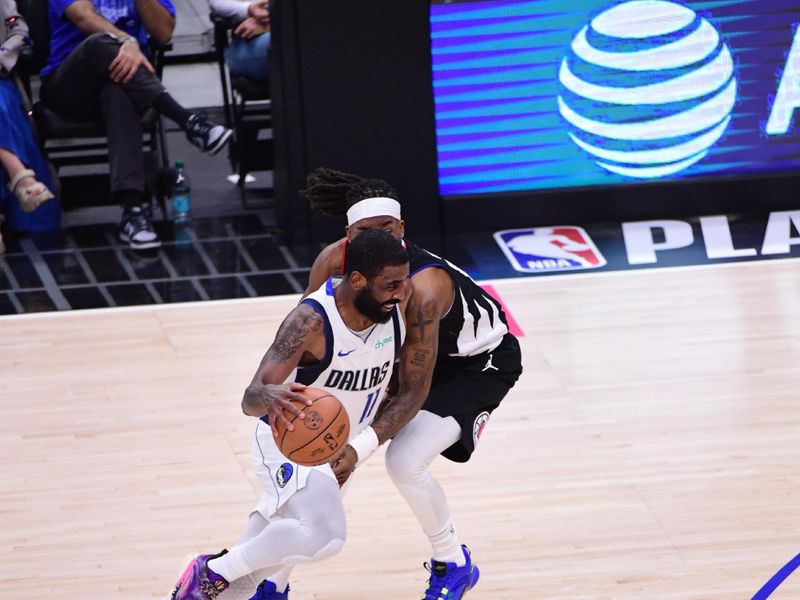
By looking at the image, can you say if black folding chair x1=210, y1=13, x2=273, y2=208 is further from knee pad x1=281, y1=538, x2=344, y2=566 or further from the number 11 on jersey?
knee pad x1=281, y1=538, x2=344, y2=566

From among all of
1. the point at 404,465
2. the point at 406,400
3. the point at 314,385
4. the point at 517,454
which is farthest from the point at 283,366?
the point at 517,454

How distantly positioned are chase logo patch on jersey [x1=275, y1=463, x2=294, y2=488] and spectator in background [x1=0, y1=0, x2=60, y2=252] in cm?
440

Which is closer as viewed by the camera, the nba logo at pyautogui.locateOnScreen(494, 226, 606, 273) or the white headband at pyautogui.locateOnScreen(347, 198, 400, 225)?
the white headband at pyautogui.locateOnScreen(347, 198, 400, 225)

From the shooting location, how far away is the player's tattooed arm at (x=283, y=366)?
355 centimetres

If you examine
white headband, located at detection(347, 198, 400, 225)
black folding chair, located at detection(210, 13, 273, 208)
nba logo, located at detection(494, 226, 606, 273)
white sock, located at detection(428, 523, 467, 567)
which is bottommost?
nba logo, located at detection(494, 226, 606, 273)

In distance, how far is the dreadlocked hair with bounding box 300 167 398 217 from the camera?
13.8 feet

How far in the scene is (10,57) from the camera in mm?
8023

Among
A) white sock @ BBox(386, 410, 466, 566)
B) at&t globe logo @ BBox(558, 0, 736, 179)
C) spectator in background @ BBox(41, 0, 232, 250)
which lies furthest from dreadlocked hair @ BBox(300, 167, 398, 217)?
at&t globe logo @ BBox(558, 0, 736, 179)

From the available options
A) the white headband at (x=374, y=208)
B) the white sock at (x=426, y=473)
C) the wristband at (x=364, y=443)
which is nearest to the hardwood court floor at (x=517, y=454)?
the white sock at (x=426, y=473)

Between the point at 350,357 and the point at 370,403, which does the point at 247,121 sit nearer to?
the point at 370,403

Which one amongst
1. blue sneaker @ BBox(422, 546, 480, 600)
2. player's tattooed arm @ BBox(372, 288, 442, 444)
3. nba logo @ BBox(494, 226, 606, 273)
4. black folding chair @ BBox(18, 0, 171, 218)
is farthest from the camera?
black folding chair @ BBox(18, 0, 171, 218)

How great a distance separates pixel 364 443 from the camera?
3.88 meters

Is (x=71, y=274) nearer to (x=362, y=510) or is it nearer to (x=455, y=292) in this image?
(x=362, y=510)

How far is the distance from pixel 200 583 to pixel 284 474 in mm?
409
